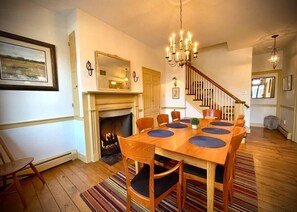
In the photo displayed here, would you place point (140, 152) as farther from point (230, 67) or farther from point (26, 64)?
point (230, 67)

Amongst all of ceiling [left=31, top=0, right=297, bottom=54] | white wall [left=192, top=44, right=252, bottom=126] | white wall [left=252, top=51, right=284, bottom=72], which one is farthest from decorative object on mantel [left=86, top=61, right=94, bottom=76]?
white wall [left=252, top=51, right=284, bottom=72]

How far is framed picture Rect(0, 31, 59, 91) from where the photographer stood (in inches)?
72.4

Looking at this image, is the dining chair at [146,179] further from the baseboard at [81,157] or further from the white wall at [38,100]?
the white wall at [38,100]

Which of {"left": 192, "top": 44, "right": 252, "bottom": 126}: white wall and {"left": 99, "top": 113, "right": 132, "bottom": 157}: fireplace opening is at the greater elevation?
{"left": 192, "top": 44, "right": 252, "bottom": 126}: white wall

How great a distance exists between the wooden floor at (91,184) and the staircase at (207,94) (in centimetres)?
153

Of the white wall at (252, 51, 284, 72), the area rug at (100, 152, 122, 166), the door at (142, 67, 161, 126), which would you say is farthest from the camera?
the white wall at (252, 51, 284, 72)

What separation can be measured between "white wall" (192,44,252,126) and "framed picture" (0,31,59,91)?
4963 millimetres

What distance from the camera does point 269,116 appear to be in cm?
471

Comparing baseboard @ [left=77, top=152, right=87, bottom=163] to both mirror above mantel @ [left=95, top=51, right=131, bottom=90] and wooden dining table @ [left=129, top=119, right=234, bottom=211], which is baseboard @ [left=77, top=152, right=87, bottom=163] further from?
wooden dining table @ [left=129, top=119, right=234, bottom=211]

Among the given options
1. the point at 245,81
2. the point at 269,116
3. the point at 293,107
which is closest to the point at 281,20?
the point at 245,81

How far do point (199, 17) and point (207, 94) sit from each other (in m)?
2.37

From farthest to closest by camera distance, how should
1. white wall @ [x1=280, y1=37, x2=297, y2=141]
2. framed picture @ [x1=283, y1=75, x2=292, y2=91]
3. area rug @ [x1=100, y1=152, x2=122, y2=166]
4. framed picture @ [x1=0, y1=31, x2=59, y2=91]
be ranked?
framed picture @ [x1=283, y1=75, x2=292, y2=91], white wall @ [x1=280, y1=37, x2=297, y2=141], area rug @ [x1=100, y1=152, x2=122, y2=166], framed picture @ [x1=0, y1=31, x2=59, y2=91]

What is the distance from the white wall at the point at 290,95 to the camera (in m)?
3.41

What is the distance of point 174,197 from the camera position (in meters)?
1.57
